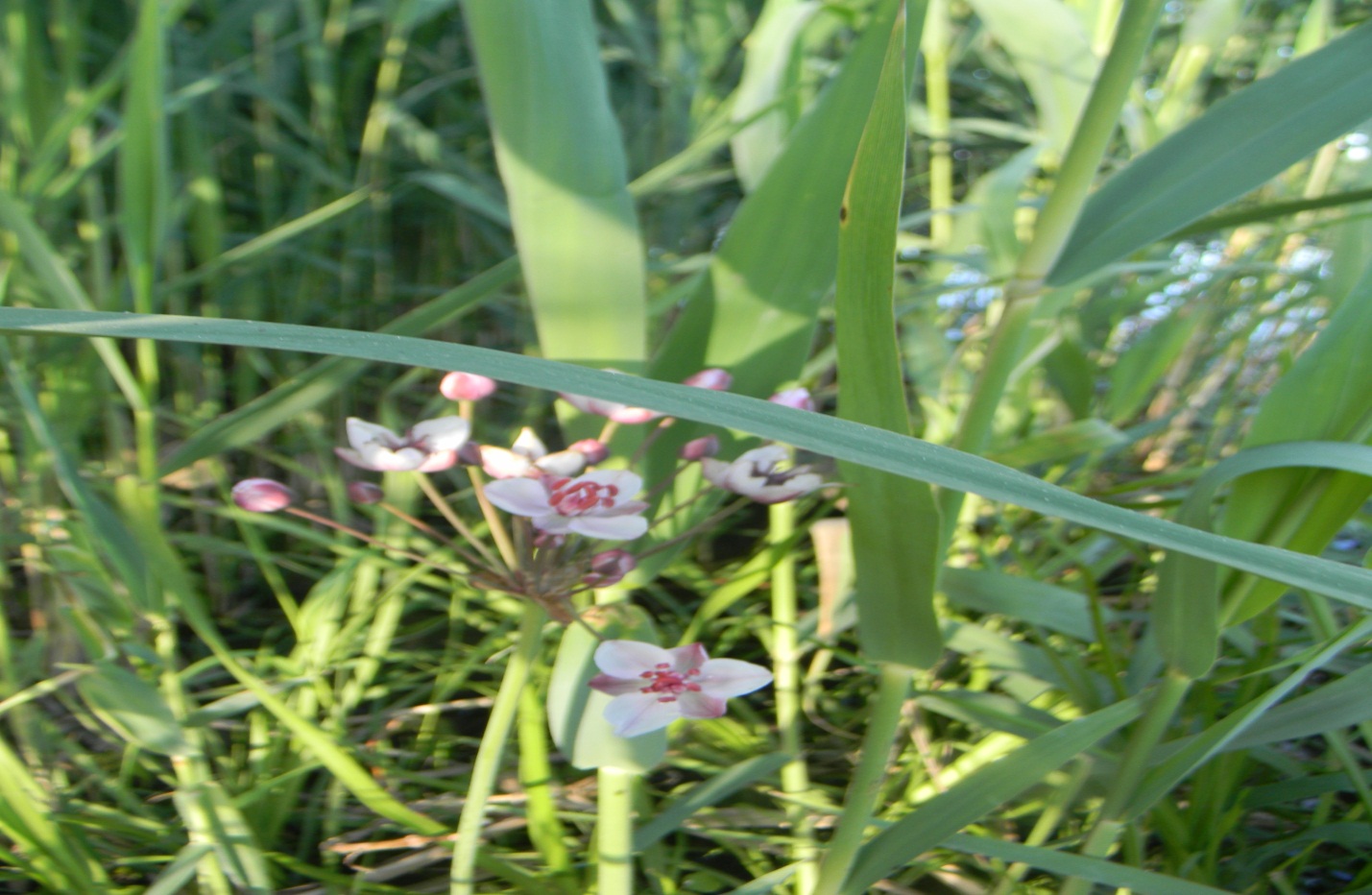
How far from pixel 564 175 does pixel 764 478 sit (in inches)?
7.7

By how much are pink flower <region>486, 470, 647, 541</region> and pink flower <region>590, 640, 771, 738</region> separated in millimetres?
54

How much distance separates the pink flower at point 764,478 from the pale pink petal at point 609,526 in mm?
72

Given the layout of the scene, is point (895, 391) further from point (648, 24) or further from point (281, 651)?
A: point (648, 24)

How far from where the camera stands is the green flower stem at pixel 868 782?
18.1 inches

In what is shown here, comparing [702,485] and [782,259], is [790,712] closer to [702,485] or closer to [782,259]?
[702,485]

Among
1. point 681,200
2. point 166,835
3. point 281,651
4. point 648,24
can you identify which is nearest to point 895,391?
point 166,835

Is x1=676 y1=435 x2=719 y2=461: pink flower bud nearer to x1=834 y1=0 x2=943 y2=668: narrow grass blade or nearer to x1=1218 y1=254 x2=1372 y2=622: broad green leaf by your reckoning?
x1=834 y1=0 x2=943 y2=668: narrow grass blade

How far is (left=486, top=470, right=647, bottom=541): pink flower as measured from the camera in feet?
1.24

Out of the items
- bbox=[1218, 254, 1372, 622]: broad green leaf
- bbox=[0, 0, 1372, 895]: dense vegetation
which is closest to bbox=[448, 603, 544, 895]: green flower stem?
bbox=[0, 0, 1372, 895]: dense vegetation

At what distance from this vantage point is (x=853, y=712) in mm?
754

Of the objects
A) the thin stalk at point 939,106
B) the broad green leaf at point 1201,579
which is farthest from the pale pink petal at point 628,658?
the thin stalk at point 939,106

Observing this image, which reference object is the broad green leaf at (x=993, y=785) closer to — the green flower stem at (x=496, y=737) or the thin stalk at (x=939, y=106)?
the green flower stem at (x=496, y=737)

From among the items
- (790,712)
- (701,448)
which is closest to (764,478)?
(701,448)

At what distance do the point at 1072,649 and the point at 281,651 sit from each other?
2.25 ft
